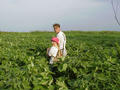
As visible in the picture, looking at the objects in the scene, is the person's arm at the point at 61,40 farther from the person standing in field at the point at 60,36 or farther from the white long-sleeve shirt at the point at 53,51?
the white long-sleeve shirt at the point at 53,51

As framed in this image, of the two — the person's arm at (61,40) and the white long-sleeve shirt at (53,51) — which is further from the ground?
the person's arm at (61,40)

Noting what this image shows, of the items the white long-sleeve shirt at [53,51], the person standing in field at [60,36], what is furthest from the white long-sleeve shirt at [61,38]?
the white long-sleeve shirt at [53,51]

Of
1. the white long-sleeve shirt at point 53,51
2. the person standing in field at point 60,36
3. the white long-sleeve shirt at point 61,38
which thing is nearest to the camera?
the white long-sleeve shirt at point 53,51

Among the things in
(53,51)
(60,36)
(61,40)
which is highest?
(60,36)

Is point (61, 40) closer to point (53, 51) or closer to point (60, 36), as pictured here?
point (60, 36)

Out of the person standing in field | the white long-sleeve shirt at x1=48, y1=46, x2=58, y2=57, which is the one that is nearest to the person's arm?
the person standing in field

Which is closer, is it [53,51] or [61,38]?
[53,51]

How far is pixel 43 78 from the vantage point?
3371 millimetres

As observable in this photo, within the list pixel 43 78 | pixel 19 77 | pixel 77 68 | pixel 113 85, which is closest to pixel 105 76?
pixel 113 85

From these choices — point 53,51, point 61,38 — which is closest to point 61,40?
point 61,38

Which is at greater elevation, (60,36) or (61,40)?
(60,36)

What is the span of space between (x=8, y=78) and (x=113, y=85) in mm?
1465

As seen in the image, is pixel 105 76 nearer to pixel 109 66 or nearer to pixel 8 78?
pixel 109 66

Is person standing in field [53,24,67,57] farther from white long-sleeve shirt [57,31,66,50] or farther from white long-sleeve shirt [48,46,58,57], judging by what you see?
white long-sleeve shirt [48,46,58,57]
